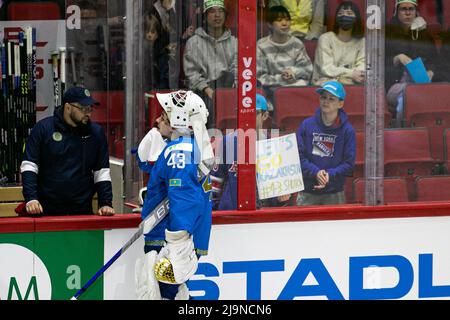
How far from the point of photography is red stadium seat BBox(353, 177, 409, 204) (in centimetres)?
971

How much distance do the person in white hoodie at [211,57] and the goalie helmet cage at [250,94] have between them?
2.2 inches

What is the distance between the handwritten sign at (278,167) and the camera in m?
9.55

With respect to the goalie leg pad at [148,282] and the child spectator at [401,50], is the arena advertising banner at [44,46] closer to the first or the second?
the goalie leg pad at [148,282]

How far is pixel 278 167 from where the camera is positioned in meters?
9.57

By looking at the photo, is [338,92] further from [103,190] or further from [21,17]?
[21,17]

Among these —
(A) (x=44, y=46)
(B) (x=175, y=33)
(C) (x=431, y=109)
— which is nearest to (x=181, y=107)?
(B) (x=175, y=33)

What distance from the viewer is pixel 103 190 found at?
31.1 feet

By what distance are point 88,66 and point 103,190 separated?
0.72 meters

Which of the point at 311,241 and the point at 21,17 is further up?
the point at 21,17

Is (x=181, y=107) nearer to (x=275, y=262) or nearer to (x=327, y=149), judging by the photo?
(x=327, y=149)

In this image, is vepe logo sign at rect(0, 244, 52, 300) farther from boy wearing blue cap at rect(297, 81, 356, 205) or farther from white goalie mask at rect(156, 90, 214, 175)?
boy wearing blue cap at rect(297, 81, 356, 205)

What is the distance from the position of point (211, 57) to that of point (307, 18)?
56 cm

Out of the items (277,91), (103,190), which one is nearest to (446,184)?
(277,91)
